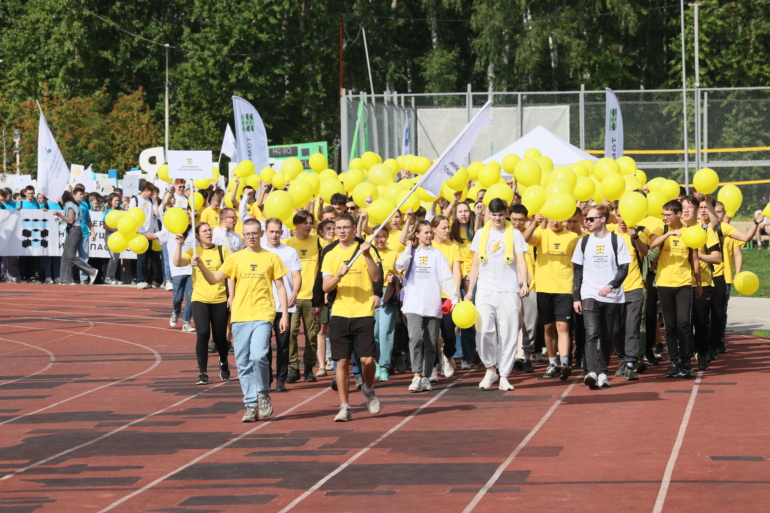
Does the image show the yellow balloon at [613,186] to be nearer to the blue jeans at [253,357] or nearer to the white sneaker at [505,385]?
the white sneaker at [505,385]

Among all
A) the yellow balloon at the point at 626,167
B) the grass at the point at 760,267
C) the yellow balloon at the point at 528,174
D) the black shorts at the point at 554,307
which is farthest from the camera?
the grass at the point at 760,267

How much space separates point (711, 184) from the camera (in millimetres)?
13852

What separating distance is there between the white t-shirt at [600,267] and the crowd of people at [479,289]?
13mm

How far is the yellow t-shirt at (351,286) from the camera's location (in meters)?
10.5

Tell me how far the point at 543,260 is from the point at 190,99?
41186 mm

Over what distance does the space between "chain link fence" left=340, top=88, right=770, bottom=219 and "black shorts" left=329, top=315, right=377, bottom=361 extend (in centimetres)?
1462

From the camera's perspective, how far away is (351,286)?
10602 mm

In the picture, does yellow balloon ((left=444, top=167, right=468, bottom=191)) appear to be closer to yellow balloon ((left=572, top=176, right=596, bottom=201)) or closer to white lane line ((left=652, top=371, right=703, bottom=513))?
yellow balloon ((left=572, top=176, right=596, bottom=201))

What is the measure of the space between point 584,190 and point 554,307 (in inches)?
61.9

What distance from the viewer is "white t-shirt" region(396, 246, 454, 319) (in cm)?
1188

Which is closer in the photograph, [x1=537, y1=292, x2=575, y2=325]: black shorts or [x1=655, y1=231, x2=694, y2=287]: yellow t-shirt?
[x1=655, y1=231, x2=694, y2=287]: yellow t-shirt

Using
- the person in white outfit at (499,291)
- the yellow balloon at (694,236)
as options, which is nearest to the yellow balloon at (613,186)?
the yellow balloon at (694,236)

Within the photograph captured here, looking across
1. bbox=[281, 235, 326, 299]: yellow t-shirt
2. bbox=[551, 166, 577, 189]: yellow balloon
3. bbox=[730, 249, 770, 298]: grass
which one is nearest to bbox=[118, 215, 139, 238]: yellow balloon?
bbox=[281, 235, 326, 299]: yellow t-shirt

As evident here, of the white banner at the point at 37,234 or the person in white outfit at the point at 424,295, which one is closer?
the person in white outfit at the point at 424,295
